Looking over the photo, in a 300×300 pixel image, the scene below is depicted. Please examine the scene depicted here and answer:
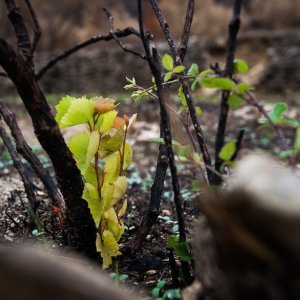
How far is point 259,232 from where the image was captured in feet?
2.63

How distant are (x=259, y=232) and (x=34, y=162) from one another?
3.84 feet

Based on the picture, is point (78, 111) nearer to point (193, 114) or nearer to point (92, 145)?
point (92, 145)

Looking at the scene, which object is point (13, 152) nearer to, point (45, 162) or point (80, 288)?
point (80, 288)

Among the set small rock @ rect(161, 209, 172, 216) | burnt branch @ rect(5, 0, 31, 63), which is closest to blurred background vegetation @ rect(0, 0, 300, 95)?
small rock @ rect(161, 209, 172, 216)

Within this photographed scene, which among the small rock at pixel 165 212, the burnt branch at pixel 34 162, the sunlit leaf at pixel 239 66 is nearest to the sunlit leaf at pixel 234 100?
the sunlit leaf at pixel 239 66

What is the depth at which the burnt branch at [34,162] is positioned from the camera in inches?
68.3

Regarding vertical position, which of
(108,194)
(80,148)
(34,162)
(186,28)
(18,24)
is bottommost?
(108,194)

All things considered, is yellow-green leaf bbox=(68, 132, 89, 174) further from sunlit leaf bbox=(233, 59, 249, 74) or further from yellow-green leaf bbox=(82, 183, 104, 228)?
sunlit leaf bbox=(233, 59, 249, 74)

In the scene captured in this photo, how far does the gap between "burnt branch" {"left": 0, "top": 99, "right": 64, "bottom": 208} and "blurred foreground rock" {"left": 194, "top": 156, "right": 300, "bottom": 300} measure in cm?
96

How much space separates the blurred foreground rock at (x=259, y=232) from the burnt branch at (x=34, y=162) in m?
0.96

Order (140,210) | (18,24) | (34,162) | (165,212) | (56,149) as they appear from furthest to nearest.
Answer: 1. (140,210)
2. (165,212)
3. (34,162)
4. (18,24)
5. (56,149)

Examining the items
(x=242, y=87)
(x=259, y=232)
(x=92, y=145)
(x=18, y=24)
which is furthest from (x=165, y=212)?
(x=259, y=232)

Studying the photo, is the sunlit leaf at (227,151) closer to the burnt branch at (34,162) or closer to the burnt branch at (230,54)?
the burnt branch at (230,54)

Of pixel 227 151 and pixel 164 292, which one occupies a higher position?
pixel 227 151
